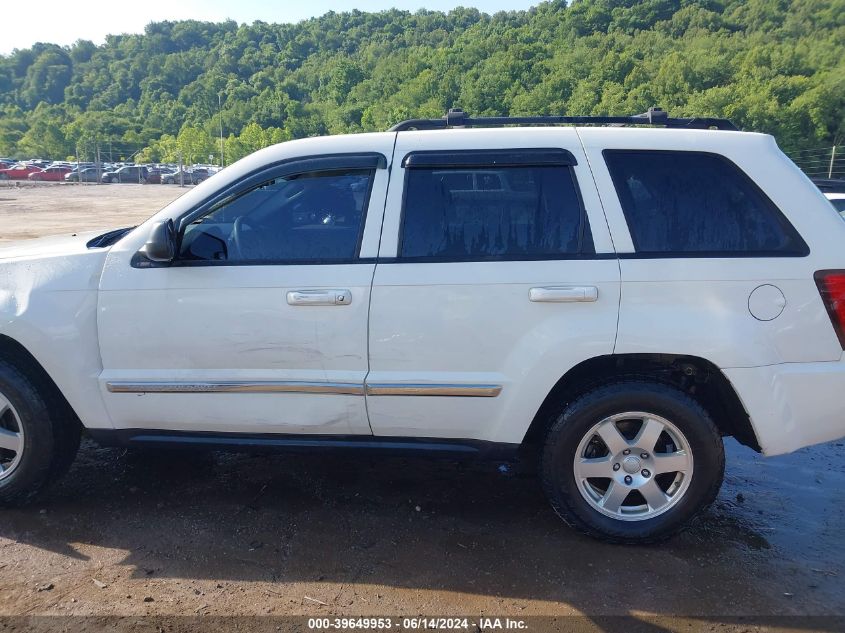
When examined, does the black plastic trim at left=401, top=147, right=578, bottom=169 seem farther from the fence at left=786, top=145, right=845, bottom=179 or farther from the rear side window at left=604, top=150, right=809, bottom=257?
the fence at left=786, top=145, right=845, bottom=179

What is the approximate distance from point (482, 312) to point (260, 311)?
3.38ft

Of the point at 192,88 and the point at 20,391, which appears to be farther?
the point at 192,88

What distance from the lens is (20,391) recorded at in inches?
133

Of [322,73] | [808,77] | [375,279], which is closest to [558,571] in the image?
[375,279]

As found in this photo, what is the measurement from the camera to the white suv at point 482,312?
3037mm

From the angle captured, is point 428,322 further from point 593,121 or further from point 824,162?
point 824,162

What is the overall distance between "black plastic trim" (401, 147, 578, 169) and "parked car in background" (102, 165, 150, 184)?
6069 cm

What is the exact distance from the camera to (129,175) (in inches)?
2319

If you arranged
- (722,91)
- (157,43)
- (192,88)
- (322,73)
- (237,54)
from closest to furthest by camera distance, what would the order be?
1. (722,91)
2. (322,73)
3. (192,88)
4. (237,54)
5. (157,43)

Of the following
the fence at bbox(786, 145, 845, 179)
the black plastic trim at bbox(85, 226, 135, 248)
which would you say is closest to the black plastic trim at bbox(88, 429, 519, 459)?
the black plastic trim at bbox(85, 226, 135, 248)

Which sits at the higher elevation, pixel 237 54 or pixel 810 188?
pixel 237 54

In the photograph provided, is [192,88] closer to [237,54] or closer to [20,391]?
[237,54]

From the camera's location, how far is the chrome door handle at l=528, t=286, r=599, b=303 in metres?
3.03

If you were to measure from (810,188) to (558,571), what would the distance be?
208 cm
